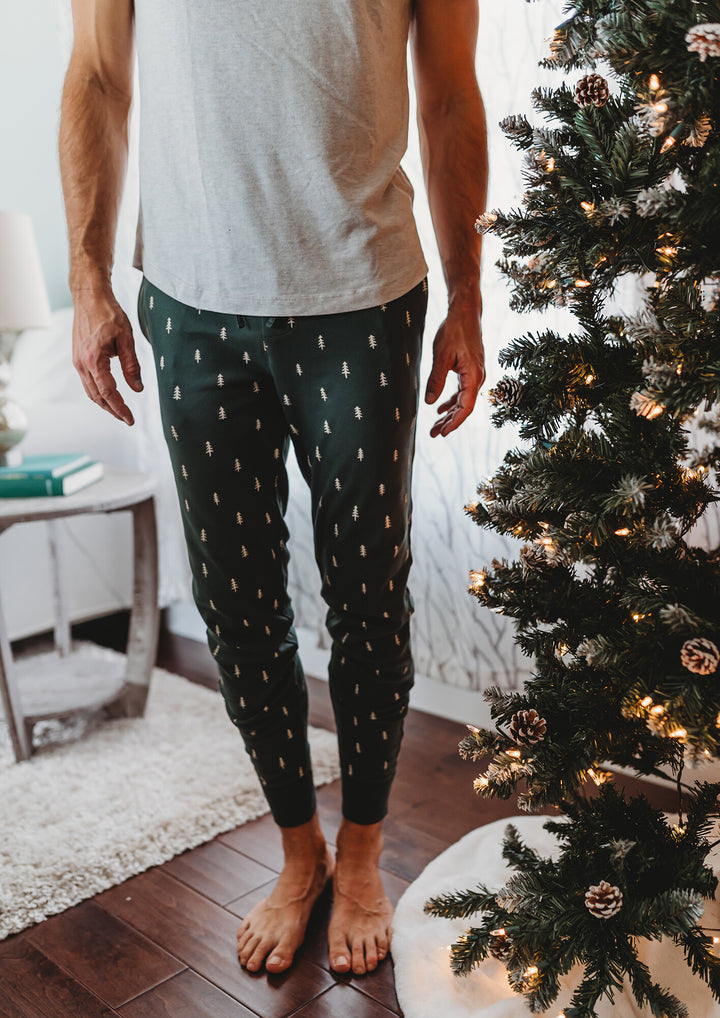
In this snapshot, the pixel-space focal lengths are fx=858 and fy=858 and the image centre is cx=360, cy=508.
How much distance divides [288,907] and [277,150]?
0.94 meters

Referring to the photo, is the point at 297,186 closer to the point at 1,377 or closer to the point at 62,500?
the point at 62,500

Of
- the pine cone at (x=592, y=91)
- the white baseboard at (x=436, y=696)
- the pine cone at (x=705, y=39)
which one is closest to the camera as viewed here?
the pine cone at (x=705, y=39)

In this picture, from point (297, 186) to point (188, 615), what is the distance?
62.4 inches

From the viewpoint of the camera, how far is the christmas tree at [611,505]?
2.41ft

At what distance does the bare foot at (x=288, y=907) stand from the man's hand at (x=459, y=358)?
1.96ft

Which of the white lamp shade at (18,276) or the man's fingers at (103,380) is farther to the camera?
the white lamp shade at (18,276)

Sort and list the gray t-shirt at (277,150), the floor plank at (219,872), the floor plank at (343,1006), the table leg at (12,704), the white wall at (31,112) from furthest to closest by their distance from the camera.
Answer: the white wall at (31,112), the table leg at (12,704), the floor plank at (219,872), the floor plank at (343,1006), the gray t-shirt at (277,150)

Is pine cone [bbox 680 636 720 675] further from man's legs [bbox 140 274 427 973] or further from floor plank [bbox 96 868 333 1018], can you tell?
floor plank [bbox 96 868 333 1018]

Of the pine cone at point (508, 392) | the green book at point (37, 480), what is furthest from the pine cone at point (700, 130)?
the green book at point (37, 480)

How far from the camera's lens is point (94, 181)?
3.43 feet

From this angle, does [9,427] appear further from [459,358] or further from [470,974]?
[470,974]

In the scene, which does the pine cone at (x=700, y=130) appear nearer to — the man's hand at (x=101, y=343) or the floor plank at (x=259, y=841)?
the man's hand at (x=101, y=343)

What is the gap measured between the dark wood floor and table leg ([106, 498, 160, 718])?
0.48 meters

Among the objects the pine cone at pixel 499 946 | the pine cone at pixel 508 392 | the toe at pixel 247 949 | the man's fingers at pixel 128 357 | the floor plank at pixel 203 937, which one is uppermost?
the man's fingers at pixel 128 357
